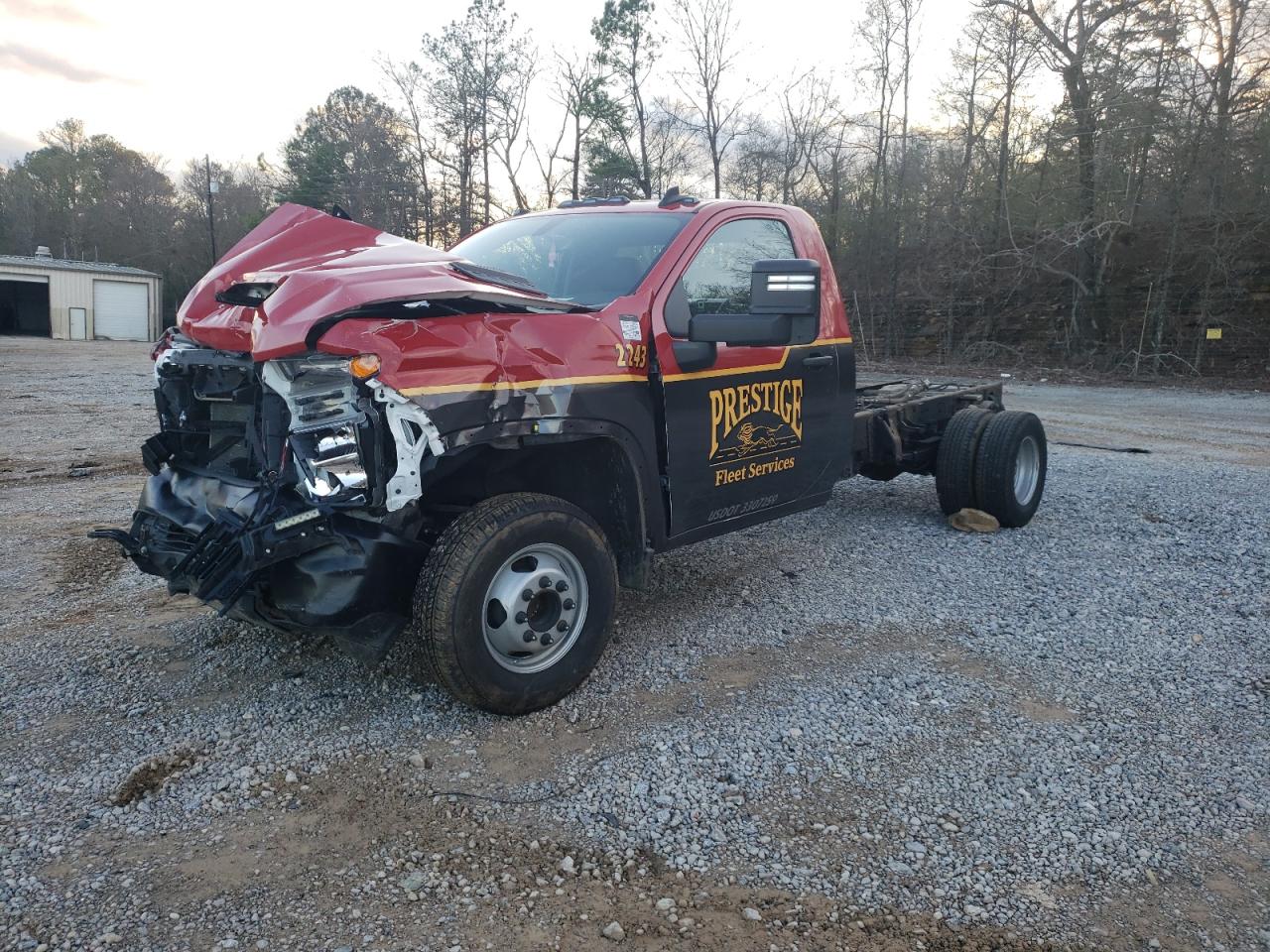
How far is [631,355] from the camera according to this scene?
3.76m

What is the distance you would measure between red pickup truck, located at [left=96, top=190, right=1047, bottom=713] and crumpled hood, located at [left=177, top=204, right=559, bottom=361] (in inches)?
0.4

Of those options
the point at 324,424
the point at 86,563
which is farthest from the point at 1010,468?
the point at 86,563

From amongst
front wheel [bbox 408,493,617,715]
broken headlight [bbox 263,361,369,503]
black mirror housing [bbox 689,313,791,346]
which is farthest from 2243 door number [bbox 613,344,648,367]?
broken headlight [bbox 263,361,369,503]

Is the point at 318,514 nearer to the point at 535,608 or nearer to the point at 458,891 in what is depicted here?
the point at 535,608

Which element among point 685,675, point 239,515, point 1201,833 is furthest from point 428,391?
point 1201,833

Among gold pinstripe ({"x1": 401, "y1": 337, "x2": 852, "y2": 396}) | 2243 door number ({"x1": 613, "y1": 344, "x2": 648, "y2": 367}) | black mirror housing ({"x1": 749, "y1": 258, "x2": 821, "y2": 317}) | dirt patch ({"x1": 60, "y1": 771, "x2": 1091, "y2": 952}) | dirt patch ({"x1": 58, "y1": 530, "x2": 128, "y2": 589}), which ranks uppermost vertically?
black mirror housing ({"x1": 749, "y1": 258, "x2": 821, "y2": 317})

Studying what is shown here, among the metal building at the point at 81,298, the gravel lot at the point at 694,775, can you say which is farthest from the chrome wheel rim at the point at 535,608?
the metal building at the point at 81,298

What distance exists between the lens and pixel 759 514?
460 centimetres

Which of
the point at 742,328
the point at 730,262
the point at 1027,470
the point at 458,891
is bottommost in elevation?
the point at 458,891

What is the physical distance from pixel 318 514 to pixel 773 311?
1.90 meters

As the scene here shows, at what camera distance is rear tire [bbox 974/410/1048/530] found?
20.3 ft

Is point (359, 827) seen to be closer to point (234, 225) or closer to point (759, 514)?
point (759, 514)

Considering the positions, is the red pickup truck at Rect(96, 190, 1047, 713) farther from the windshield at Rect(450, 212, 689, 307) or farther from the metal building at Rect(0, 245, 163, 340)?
the metal building at Rect(0, 245, 163, 340)

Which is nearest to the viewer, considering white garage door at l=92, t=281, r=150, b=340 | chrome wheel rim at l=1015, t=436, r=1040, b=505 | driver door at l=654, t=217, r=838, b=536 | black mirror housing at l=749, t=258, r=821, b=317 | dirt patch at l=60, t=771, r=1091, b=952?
dirt patch at l=60, t=771, r=1091, b=952
